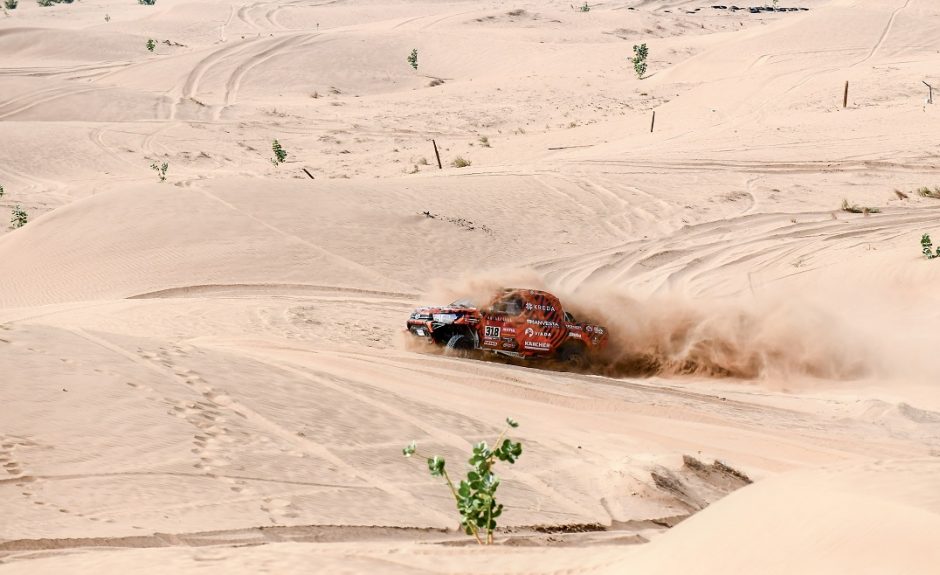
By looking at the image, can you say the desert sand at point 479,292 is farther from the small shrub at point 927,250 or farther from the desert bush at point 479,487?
the small shrub at point 927,250


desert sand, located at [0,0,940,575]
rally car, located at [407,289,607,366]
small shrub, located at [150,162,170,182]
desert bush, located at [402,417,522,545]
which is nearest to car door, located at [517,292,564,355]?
rally car, located at [407,289,607,366]

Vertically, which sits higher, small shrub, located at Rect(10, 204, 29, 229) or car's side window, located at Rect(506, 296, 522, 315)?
small shrub, located at Rect(10, 204, 29, 229)

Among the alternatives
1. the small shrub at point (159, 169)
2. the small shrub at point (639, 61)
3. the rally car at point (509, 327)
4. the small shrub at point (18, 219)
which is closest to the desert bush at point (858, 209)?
the rally car at point (509, 327)

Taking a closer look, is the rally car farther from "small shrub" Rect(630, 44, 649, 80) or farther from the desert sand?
"small shrub" Rect(630, 44, 649, 80)

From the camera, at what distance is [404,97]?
51969 millimetres

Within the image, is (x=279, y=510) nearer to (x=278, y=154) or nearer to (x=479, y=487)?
(x=479, y=487)

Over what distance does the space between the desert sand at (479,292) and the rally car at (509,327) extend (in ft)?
1.85

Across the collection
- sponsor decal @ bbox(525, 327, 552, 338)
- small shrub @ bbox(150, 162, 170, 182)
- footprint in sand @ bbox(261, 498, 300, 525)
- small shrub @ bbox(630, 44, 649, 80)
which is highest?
small shrub @ bbox(630, 44, 649, 80)

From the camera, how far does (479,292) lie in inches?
674

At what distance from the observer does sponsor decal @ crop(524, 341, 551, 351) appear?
49.8 ft

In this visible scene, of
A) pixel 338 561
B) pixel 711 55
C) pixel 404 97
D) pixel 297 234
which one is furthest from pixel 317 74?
pixel 338 561

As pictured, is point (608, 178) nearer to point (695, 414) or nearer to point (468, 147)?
point (468, 147)

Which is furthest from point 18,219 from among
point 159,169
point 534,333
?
point 534,333

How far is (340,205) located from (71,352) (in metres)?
14.9
